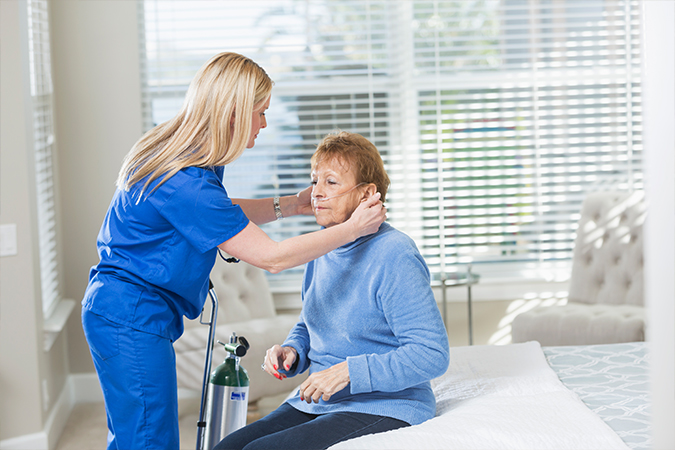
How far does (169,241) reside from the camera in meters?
1.42

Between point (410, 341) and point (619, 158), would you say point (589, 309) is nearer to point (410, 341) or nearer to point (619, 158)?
point (619, 158)

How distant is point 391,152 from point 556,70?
99cm

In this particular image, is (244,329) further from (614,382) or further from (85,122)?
(614,382)

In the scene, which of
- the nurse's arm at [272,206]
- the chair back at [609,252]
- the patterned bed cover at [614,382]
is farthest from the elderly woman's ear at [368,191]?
the chair back at [609,252]

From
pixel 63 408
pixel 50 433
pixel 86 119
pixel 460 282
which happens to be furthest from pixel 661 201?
pixel 86 119

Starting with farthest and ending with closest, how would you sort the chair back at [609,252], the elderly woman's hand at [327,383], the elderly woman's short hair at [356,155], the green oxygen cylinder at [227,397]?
the chair back at [609,252] < the green oxygen cylinder at [227,397] < the elderly woman's short hair at [356,155] < the elderly woman's hand at [327,383]

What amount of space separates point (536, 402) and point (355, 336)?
17.7 inches

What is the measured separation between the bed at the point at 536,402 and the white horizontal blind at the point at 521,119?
1.39m

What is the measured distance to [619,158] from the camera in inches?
131

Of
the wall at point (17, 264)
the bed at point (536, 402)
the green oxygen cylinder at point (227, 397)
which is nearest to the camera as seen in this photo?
the bed at point (536, 402)

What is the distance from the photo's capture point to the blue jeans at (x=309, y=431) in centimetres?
129

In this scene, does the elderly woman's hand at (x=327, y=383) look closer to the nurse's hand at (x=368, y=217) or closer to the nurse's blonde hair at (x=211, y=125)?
the nurse's hand at (x=368, y=217)

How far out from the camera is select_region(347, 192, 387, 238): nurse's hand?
1387 mm

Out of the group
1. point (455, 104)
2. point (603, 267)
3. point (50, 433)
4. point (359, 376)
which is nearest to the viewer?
point (359, 376)
